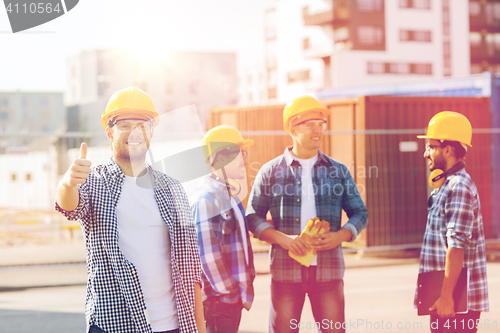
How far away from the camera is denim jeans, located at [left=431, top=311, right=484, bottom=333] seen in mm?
3533

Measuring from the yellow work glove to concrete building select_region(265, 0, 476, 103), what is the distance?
47.5 meters

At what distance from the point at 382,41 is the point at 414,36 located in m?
3.27

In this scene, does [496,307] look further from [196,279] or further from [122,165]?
[122,165]

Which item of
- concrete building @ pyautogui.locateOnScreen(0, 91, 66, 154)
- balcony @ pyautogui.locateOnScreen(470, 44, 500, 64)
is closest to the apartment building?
balcony @ pyautogui.locateOnScreen(470, 44, 500, 64)

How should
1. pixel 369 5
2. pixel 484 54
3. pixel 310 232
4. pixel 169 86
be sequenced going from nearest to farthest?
pixel 310 232 < pixel 369 5 < pixel 484 54 < pixel 169 86

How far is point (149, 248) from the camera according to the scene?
2643 millimetres

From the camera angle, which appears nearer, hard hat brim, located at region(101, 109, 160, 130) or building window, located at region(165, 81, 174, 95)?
hard hat brim, located at region(101, 109, 160, 130)

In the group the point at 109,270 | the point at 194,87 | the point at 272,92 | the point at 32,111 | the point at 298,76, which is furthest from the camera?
the point at 32,111

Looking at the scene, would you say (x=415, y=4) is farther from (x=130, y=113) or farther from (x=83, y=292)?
(x=130, y=113)

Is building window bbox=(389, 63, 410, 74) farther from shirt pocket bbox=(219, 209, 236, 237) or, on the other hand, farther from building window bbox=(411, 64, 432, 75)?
shirt pocket bbox=(219, 209, 236, 237)

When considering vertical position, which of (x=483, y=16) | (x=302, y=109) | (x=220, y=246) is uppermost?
(x=483, y=16)

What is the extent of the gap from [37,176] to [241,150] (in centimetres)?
733

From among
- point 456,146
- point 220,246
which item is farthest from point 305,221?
point 456,146

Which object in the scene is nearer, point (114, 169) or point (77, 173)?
point (77, 173)
